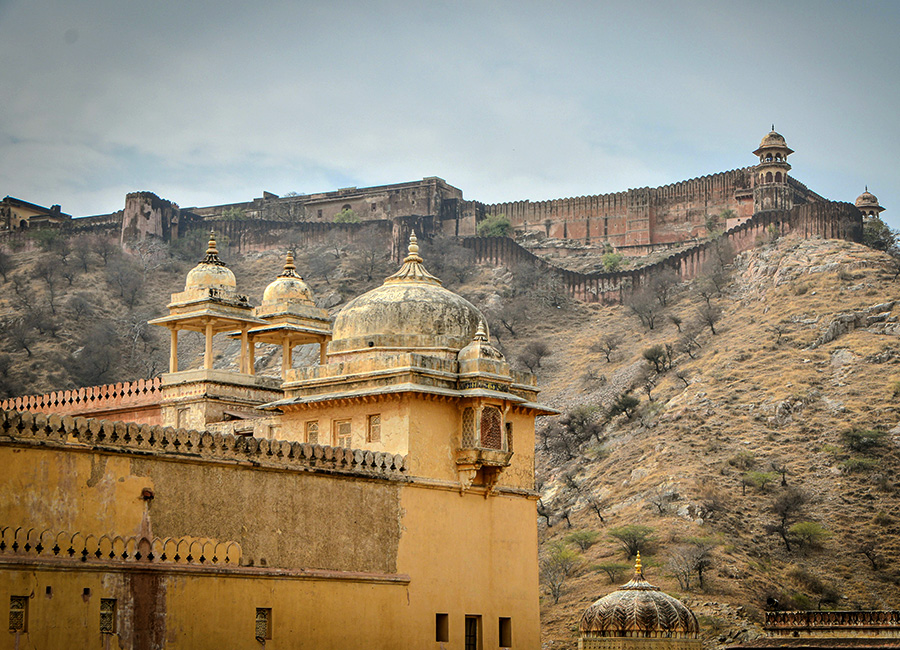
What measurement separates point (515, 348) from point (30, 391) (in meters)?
19.9

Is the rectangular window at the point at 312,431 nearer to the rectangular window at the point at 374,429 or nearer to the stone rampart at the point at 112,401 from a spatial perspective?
the rectangular window at the point at 374,429

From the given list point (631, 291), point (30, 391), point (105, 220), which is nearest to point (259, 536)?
point (30, 391)

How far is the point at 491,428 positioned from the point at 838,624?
7198 mm

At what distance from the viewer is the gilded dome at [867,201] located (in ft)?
205

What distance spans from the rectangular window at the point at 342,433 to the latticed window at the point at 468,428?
1.71 meters

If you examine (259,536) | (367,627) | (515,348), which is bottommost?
(367,627)

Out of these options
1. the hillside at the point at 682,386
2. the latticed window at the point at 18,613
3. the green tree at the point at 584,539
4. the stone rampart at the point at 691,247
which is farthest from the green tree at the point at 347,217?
the latticed window at the point at 18,613

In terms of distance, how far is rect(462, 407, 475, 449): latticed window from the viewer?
20000 millimetres

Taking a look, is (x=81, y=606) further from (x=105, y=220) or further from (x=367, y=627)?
(x=105, y=220)

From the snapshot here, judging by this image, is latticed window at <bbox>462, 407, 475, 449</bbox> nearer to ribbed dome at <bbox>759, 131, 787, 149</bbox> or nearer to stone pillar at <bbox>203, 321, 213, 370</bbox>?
stone pillar at <bbox>203, 321, 213, 370</bbox>

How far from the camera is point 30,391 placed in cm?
4775

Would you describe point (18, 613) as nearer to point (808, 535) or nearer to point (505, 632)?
point (505, 632)

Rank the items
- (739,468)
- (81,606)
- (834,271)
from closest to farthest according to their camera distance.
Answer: (81,606) → (739,468) → (834,271)

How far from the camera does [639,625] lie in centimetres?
2108
